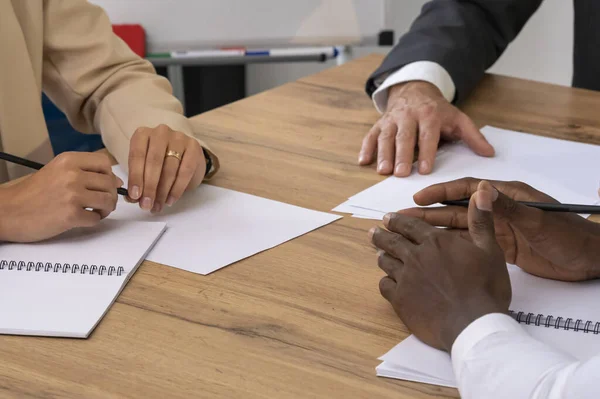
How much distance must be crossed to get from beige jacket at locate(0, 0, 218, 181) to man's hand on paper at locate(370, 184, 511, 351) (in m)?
0.49

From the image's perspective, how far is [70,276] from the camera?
2.63 feet

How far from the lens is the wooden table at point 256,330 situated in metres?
0.63

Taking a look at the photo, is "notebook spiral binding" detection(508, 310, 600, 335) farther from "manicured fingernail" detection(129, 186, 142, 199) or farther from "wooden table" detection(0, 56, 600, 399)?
"manicured fingernail" detection(129, 186, 142, 199)

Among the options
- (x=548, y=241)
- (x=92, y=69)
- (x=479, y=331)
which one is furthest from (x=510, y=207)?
(x=92, y=69)

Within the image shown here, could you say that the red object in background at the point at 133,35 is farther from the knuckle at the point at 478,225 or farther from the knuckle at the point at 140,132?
the knuckle at the point at 478,225

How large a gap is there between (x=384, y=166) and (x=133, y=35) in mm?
1378

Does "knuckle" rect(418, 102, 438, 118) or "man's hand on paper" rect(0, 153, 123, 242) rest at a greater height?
"man's hand on paper" rect(0, 153, 123, 242)

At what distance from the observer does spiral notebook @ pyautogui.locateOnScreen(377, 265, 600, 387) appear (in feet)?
2.13

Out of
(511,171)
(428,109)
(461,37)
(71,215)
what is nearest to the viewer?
(71,215)

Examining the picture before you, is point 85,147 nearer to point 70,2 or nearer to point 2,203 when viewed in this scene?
point 70,2

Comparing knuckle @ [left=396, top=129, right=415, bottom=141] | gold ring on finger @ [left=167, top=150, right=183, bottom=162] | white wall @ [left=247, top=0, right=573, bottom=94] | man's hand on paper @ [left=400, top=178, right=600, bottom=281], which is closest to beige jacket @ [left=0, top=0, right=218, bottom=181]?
gold ring on finger @ [left=167, top=150, right=183, bottom=162]

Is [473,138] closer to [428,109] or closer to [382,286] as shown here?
[428,109]

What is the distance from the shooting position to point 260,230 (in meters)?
0.92

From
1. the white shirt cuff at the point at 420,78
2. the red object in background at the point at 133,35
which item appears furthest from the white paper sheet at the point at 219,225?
the red object in background at the point at 133,35
